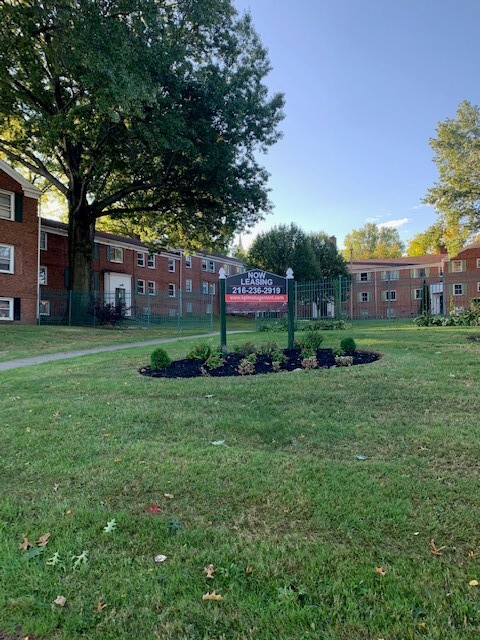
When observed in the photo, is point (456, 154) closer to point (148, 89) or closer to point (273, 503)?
point (148, 89)

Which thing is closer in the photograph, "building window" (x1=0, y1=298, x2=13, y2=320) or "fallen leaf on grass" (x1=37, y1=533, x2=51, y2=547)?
"fallen leaf on grass" (x1=37, y1=533, x2=51, y2=547)

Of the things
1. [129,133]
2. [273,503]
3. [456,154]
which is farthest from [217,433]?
[456,154]

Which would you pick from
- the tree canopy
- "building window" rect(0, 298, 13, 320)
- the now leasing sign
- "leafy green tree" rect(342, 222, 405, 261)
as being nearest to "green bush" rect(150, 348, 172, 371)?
the now leasing sign

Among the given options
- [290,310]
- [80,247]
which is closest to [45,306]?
[80,247]

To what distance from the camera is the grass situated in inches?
83.0

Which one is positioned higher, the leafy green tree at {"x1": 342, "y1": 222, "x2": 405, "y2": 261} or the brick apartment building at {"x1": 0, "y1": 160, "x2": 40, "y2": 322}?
the leafy green tree at {"x1": 342, "y1": 222, "x2": 405, "y2": 261}

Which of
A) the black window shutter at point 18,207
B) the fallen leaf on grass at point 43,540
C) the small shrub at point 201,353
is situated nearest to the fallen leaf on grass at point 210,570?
the fallen leaf on grass at point 43,540

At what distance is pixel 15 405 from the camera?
5.90m

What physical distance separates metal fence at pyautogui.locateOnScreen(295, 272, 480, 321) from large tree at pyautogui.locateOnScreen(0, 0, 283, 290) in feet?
19.1

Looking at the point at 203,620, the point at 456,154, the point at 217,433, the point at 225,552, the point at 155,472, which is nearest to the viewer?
the point at 203,620

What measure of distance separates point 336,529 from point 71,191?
23303 mm

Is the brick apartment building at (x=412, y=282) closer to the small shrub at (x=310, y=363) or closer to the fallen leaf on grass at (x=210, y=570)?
the small shrub at (x=310, y=363)

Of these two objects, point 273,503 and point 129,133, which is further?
point 129,133

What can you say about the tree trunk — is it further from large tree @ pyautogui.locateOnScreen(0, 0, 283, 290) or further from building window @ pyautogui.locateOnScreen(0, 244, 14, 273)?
building window @ pyautogui.locateOnScreen(0, 244, 14, 273)
